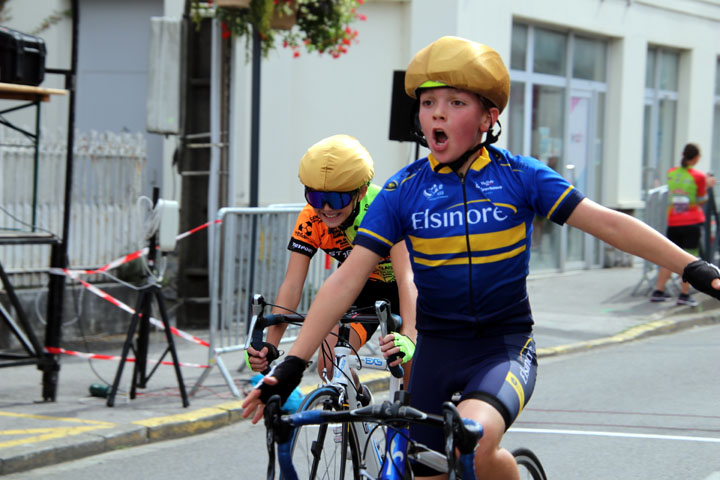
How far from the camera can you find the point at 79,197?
1099cm

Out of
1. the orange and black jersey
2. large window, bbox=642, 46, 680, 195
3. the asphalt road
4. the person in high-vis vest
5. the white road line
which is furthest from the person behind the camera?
large window, bbox=642, 46, 680, 195

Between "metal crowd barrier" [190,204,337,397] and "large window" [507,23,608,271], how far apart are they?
746 cm

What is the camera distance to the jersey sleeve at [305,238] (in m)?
4.68

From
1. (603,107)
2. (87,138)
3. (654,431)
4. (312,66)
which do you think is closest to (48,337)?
(87,138)

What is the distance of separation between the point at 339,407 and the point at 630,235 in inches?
56.9

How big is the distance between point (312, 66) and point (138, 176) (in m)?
3.43

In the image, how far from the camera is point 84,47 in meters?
15.6

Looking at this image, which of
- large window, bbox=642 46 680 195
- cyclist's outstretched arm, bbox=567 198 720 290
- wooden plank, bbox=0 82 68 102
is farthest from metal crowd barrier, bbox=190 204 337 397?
large window, bbox=642 46 680 195

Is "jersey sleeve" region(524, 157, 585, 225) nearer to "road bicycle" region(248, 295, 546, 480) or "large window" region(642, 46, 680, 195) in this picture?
"road bicycle" region(248, 295, 546, 480)

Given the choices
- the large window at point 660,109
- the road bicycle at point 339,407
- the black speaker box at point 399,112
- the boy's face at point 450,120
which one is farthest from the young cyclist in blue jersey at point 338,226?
the large window at point 660,109

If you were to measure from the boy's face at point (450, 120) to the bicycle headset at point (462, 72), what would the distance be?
3 centimetres

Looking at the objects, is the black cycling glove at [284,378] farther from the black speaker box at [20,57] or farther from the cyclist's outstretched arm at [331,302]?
the black speaker box at [20,57]

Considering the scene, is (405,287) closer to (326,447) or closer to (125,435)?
(326,447)

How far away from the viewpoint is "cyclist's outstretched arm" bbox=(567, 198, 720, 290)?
3.12m
